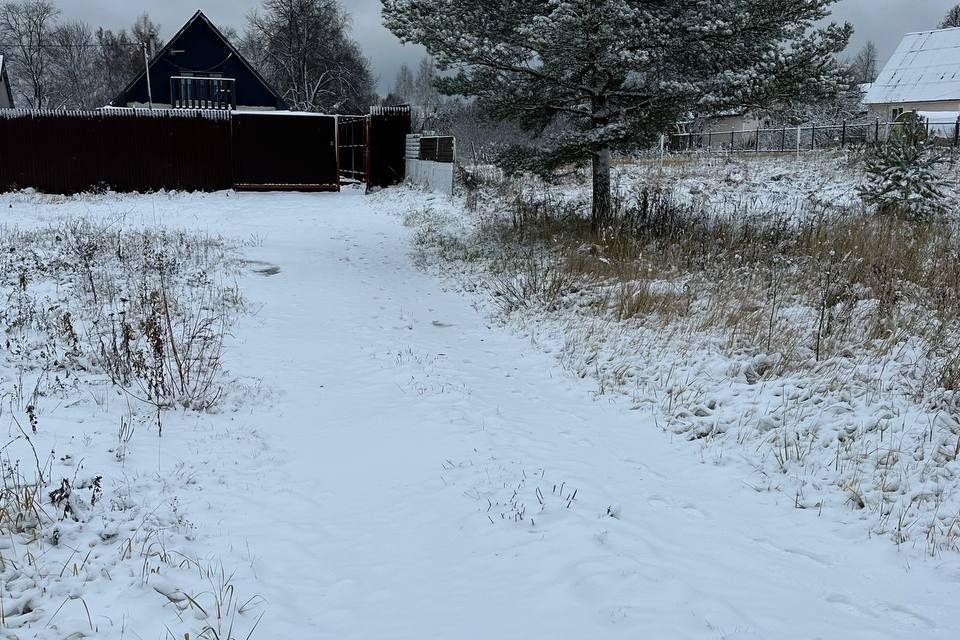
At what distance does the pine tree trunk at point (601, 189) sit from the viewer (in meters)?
10.8

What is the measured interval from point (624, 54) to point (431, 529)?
22.9 feet

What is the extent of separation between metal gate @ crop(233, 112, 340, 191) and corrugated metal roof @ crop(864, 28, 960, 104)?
1427 inches

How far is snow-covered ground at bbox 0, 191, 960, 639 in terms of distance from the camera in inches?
112

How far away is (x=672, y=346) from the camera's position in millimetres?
6215

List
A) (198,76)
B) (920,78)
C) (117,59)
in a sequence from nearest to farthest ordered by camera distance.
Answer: (198,76) < (920,78) < (117,59)

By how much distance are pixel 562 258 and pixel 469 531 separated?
6242 mm

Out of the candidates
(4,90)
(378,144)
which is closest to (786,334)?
(378,144)

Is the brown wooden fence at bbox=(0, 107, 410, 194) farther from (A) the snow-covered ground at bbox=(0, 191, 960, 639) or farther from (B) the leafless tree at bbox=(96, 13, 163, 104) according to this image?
(B) the leafless tree at bbox=(96, 13, 163, 104)

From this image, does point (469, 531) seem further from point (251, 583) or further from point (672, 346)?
point (672, 346)

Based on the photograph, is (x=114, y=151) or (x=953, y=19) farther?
(x=953, y=19)

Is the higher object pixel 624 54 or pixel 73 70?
pixel 73 70

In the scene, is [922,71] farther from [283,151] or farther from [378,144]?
[283,151]

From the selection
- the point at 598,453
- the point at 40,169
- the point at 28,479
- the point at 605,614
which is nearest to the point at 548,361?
the point at 598,453

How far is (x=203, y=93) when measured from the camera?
30266 mm
